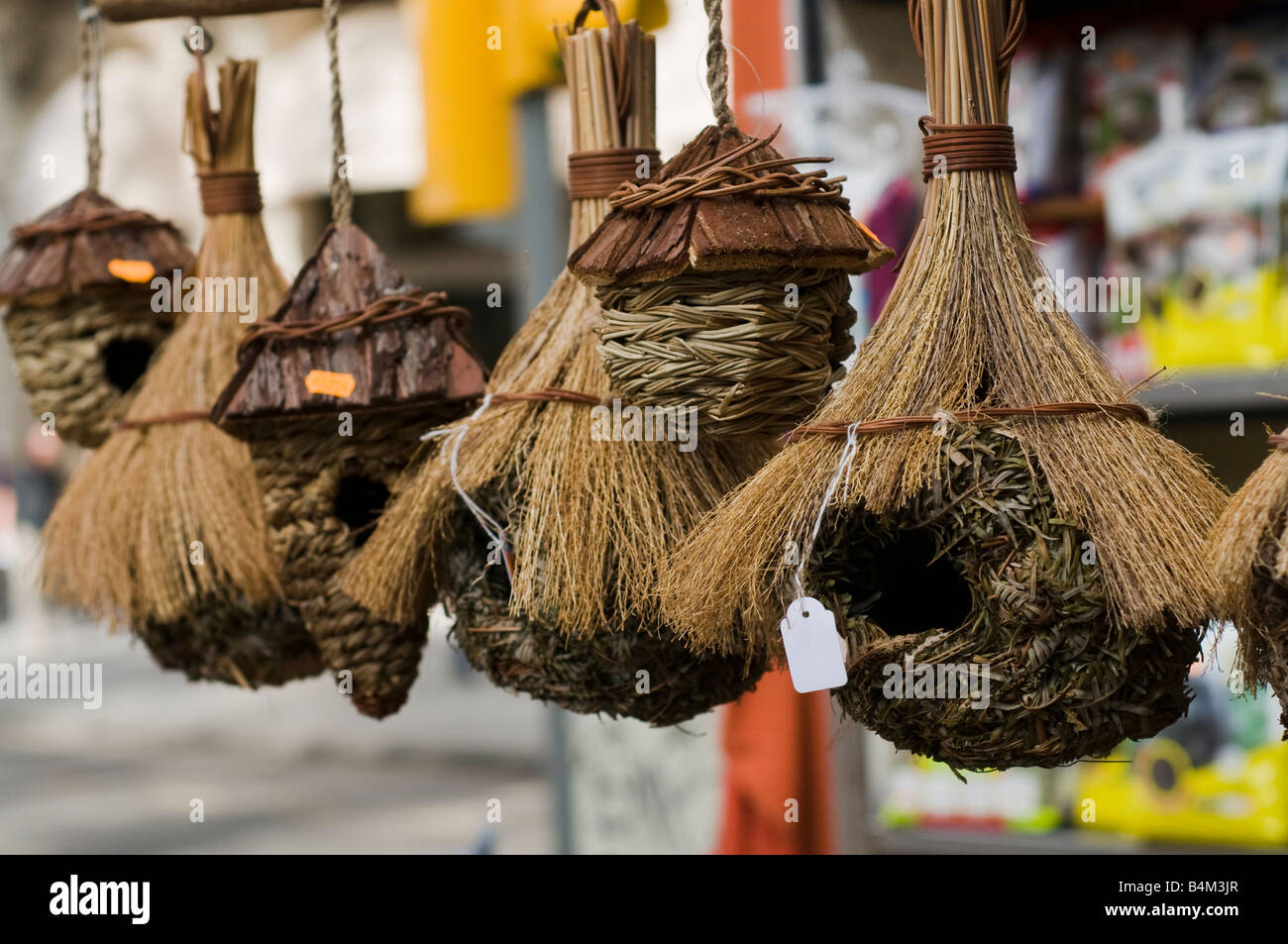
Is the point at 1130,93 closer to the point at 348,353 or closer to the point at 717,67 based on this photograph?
the point at 717,67

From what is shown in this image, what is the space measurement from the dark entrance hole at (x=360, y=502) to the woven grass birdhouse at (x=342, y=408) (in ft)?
0.07

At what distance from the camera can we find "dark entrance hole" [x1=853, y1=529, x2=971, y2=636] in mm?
1400

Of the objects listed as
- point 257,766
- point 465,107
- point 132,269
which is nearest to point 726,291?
point 132,269

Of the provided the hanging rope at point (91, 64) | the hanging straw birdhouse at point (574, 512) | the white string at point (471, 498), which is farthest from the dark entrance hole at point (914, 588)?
the hanging rope at point (91, 64)

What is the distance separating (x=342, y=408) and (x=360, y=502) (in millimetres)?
262

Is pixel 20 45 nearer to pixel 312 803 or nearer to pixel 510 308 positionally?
pixel 510 308

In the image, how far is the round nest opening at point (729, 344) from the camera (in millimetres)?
1336

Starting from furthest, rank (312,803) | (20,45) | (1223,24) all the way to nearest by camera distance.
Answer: (20,45)
(312,803)
(1223,24)

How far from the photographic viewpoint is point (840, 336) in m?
1.44

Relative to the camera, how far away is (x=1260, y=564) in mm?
1082

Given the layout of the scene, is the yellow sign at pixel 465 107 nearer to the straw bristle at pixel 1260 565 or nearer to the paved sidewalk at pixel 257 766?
the paved sidewalk at pixel 257 766
